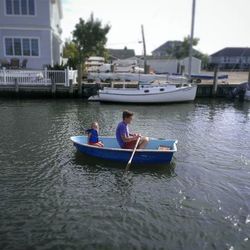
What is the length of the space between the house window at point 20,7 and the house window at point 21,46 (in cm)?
208

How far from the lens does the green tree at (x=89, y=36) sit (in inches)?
1729

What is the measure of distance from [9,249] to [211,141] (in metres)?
9.65

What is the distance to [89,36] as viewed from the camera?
144ft

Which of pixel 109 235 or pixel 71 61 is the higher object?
pixel 71 61

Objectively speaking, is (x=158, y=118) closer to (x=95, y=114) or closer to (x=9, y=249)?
(x=95, y=114)

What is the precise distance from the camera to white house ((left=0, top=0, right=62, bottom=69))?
2731 cm

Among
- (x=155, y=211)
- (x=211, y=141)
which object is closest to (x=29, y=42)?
(x=211, y=141)

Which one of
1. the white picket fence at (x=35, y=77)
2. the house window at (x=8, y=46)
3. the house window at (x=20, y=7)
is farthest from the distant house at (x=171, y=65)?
the house window at (x=8, y=46)

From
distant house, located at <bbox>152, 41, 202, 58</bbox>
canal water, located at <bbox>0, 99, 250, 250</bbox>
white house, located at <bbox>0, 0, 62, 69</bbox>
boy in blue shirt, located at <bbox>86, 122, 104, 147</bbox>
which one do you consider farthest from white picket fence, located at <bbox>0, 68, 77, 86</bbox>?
distant house, located at <bbox>152, 41, 202, 58</bbox>

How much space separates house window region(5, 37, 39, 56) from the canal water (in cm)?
1423

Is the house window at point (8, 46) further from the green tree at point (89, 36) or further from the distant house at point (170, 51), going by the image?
the distant house at point (170, 51)

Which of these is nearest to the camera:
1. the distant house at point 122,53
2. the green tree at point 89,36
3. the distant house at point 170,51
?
the green tree at point 89,36

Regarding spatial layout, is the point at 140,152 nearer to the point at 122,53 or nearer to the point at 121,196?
the point at 121,196

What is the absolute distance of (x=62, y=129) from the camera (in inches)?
606
